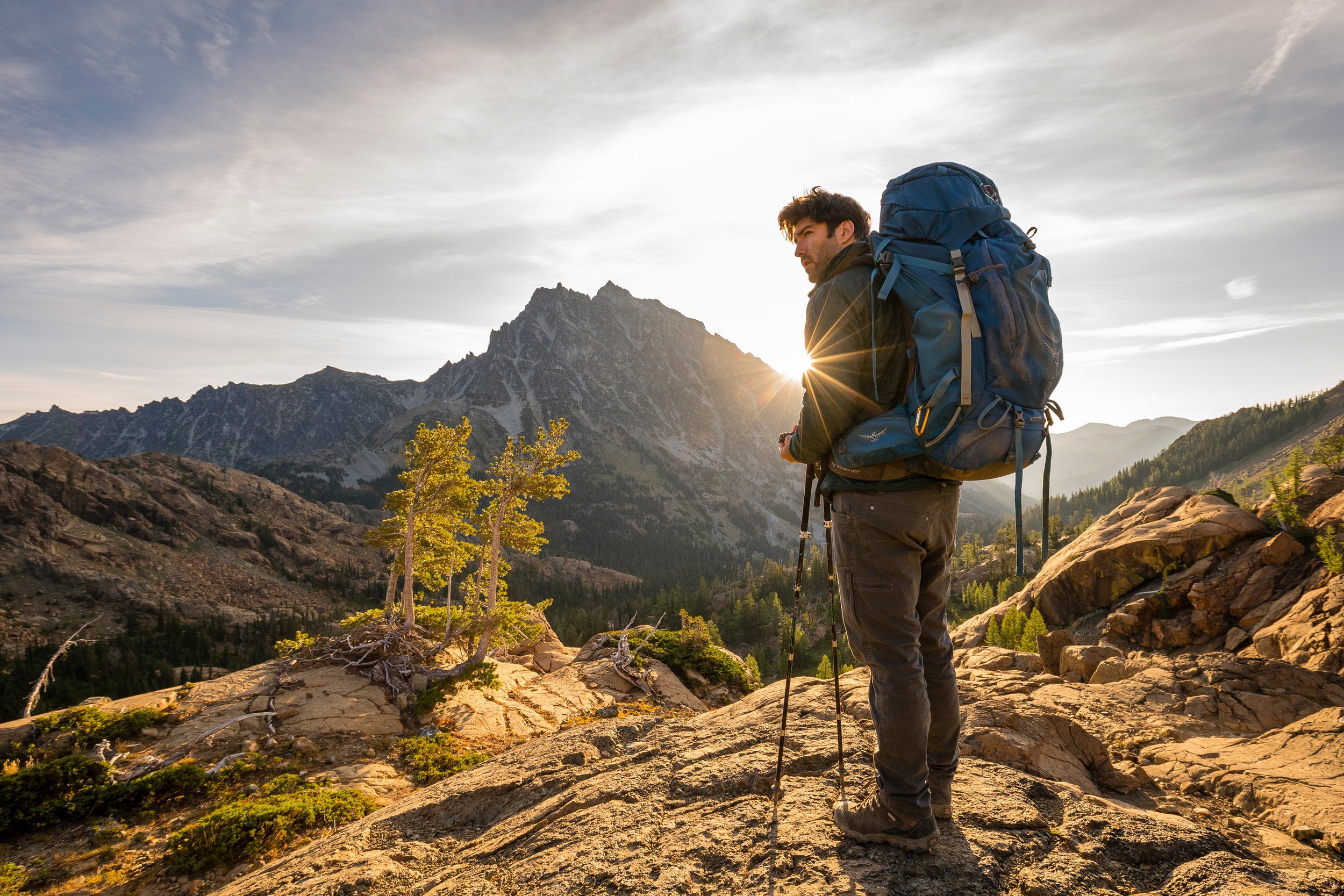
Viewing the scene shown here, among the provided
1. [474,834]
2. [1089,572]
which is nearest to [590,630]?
[1089,572]

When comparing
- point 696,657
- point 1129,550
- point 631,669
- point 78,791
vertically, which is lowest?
point 696,657

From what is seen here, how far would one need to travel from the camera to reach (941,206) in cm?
355

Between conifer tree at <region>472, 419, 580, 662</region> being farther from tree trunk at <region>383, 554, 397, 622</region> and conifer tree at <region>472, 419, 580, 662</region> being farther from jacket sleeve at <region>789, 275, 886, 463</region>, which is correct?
jacket sleeve at <region>789, 275, 886, 463</region>

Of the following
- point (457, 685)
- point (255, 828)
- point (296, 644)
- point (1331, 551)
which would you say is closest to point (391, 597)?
point (296, 644)

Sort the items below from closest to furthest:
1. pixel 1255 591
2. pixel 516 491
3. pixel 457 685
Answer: pixel 457 685
pixel 1255 591
pixel 516 491

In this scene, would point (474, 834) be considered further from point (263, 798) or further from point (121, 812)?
point (121, 812)

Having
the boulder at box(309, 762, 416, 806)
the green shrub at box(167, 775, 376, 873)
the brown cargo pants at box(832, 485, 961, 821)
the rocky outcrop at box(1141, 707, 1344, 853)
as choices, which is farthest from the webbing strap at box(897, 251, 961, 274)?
the boulder at box(309, 762, 416, 806)

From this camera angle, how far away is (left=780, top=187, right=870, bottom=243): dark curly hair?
13.4 feet

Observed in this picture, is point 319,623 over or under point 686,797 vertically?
under

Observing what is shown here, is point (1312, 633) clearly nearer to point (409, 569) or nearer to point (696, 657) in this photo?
point (696, 657)

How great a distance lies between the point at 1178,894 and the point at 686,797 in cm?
321

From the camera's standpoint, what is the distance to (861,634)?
364cm

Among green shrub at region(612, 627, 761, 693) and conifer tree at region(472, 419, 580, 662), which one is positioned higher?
conifer tree at region(472, 419, 580, 662)

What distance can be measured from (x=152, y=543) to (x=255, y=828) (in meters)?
168
